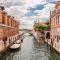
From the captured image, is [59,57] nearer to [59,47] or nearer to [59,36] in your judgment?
[59,47]

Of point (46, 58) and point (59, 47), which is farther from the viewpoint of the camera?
point (59, 47)

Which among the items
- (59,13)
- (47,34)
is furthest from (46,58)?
(47,34)

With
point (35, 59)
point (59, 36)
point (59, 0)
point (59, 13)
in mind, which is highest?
point (59, 0)

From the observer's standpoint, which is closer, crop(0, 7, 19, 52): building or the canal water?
the canal water

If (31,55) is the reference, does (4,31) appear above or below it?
above

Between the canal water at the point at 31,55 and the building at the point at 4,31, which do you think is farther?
the building at the point at 4,31

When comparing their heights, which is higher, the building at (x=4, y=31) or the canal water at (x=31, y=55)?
the building at (x=4, y=31)

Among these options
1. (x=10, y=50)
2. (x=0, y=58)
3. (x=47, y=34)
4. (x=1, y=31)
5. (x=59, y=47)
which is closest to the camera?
(x=0, y=58)

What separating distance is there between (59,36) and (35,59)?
985 centimetres

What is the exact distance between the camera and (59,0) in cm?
3809

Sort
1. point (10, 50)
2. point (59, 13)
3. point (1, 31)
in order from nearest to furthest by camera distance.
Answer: point (10, 50)
point (59, 13)
point (1, 31)

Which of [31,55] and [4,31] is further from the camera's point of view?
[4,31]

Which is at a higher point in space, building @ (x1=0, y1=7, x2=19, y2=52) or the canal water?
building @ (x1=0, y1=7, x2=19, y2=52)

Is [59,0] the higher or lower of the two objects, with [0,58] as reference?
higher
